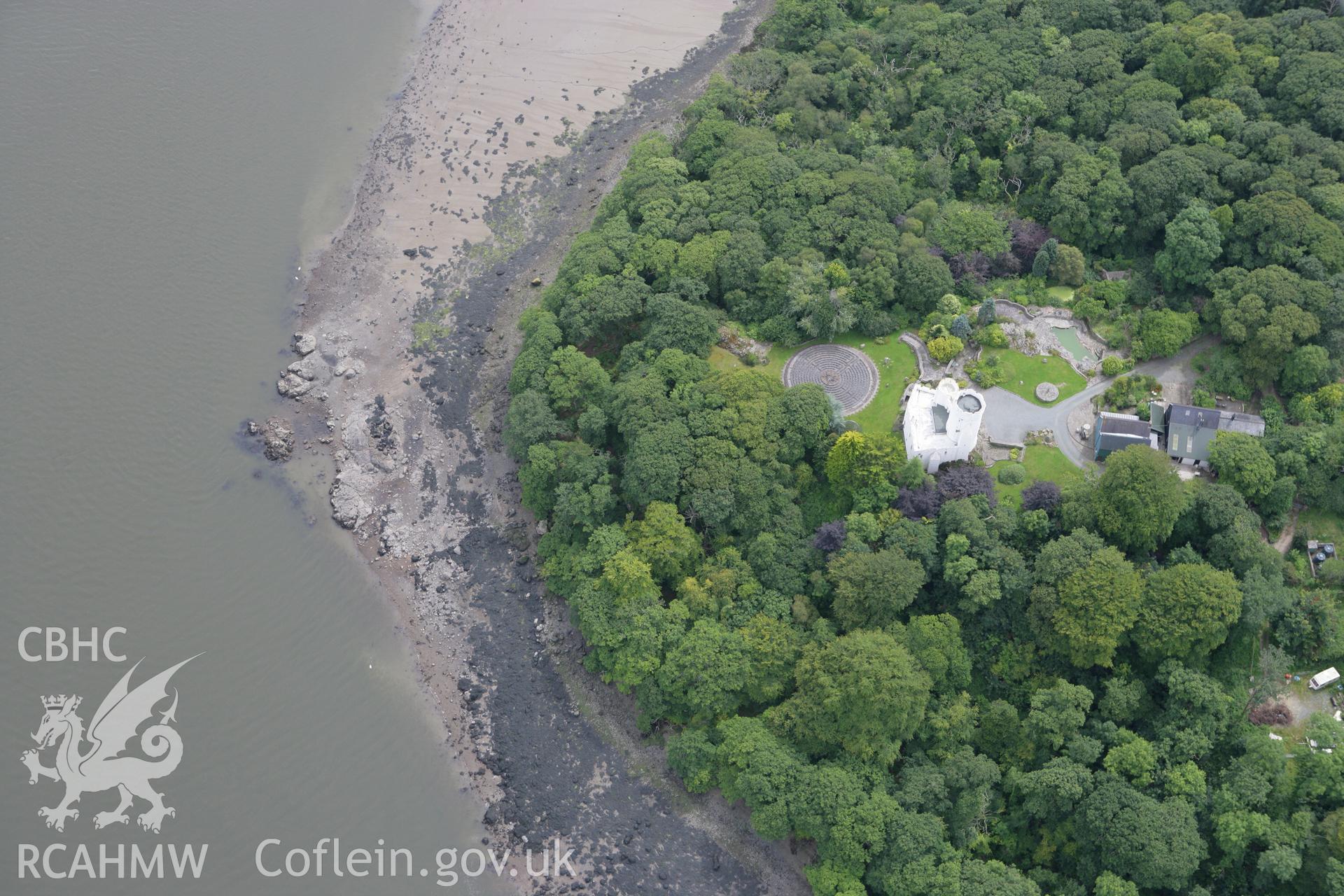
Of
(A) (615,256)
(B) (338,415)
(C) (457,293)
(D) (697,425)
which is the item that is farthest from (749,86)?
(B) (338,415)

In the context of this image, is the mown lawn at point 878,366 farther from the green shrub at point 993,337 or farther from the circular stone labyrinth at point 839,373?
the green shrub at point 993,337

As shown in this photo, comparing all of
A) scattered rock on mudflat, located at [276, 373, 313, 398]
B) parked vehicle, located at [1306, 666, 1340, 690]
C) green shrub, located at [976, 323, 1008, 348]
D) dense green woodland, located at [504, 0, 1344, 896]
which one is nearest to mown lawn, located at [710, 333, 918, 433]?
dense green woodland, located at [504, 0, 1344, 896]

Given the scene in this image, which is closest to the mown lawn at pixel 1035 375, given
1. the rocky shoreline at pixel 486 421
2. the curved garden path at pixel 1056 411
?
the curved garden path at pixel 1056 411

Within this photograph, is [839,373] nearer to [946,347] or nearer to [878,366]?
[878,366]

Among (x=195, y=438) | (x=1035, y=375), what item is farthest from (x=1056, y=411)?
(x=195, y=438)

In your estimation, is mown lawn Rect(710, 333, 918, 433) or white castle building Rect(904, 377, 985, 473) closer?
white castle building Rect(904, 377, 985, 473)

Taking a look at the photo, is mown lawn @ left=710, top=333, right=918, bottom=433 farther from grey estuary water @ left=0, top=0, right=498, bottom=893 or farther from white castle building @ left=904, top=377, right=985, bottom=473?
grey estuary water @ left=0, top=0, right=498, bottom=893
